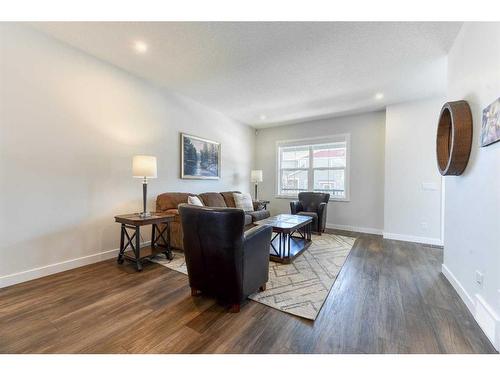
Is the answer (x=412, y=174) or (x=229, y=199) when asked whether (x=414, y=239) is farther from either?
(x=229, y=199)

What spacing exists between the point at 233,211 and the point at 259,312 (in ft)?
2.86

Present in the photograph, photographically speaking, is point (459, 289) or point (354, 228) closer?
point (459, 289)

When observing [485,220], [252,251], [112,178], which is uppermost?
[112,178]

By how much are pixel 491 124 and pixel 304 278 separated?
205 cm

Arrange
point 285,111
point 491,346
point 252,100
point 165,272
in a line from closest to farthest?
point 491,346 → point 165,272 → point 252,100 → point 285,111

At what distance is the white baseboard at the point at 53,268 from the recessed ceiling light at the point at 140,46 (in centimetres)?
261

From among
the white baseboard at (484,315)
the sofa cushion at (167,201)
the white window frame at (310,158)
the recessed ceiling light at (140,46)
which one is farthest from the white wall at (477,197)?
the sofa cushion at (167,201)

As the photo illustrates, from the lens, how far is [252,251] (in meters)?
1.89

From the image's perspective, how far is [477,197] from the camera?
1.83 metres

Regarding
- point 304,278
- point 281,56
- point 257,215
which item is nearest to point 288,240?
point 304,278

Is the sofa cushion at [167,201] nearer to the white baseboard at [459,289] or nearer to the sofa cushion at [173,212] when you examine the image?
the sofa cushion at [173,212]

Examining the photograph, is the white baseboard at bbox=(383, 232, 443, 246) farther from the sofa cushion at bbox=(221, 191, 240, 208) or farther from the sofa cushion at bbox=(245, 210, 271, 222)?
Result: the sofa cushion at bbox=(221, 191, 240, 208)

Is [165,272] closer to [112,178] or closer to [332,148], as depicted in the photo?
[112,178]
